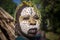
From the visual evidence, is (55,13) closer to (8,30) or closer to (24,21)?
(8,30)

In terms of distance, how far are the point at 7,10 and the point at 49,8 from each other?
27.3 inches

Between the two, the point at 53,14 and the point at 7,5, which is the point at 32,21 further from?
the point at 53,14

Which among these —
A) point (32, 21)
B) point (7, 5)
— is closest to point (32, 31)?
point (32, 21)

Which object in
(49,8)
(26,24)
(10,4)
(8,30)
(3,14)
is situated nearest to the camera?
(26,24)

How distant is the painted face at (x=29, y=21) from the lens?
3.77 feet

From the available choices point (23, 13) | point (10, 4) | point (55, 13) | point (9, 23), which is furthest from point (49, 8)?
point (23, 13)

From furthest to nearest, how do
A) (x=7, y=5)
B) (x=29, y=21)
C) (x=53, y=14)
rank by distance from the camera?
1. (x=53, y=14)
2. (x=7, y=5)
3. (x=29, y=21)

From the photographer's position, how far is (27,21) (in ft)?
3.81

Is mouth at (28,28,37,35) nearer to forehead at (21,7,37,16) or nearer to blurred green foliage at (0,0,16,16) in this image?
forehead at (21,7,37,16)

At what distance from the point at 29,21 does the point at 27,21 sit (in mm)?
12

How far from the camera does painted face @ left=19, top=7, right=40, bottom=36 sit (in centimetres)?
115

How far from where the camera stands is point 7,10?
189 centimetres

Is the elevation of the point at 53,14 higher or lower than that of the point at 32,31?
higher

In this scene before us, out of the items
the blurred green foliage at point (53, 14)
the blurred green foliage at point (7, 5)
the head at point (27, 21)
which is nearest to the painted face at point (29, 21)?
the head at point (27, 21)
